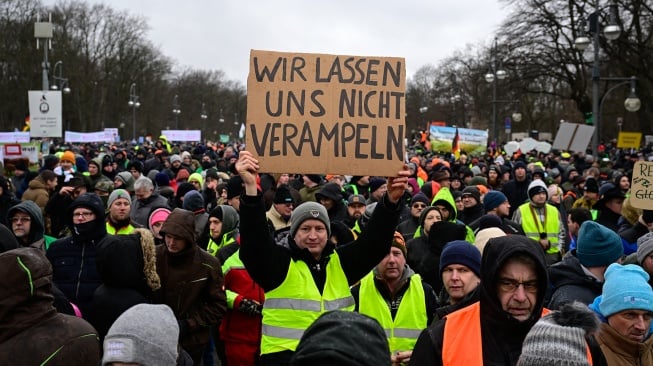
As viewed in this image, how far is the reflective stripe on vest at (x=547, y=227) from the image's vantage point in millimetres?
8250

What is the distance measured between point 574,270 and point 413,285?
0.98 m

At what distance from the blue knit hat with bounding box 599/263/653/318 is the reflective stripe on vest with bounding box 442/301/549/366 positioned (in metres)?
0.88

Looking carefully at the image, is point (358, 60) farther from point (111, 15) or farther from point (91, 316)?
point (111, 15)

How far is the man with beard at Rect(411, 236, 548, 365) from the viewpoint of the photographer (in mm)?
2873

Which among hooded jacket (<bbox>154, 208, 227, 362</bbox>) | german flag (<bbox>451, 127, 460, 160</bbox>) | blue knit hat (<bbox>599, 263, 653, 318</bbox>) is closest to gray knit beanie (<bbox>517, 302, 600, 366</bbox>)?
blue knit hat (<bbox>599, 263, 653, 318</bbox>)

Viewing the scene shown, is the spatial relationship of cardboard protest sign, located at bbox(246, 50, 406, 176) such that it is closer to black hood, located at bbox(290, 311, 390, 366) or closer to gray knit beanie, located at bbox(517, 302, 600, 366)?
gray knit beanie, located at bbox(517, 302, 600, 366)

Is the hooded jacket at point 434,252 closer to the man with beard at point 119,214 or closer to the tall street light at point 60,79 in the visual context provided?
the man with beard at point 119,214

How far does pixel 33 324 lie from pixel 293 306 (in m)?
1.33

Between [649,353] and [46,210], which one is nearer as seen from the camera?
[649,353]

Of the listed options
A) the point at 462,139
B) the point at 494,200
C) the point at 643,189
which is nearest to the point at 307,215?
the point at 643,189

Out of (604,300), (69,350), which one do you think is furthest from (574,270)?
(69,350)

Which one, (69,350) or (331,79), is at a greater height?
(331,79)

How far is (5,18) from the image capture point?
169 feet

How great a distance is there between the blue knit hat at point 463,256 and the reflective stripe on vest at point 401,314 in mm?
309
